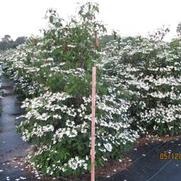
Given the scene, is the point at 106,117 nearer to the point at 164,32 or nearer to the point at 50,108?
the point at 50,108

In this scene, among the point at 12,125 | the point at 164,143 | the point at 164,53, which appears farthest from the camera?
the point at 12,125

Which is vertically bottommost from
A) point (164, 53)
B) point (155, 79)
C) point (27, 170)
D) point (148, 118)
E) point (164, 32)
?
point (27, 170)

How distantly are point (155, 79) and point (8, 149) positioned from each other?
4.60 m

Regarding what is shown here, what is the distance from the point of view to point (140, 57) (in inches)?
474

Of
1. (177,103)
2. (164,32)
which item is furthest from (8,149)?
(164,32)

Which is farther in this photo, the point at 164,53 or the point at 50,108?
the point at 164,53
